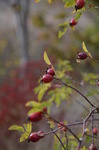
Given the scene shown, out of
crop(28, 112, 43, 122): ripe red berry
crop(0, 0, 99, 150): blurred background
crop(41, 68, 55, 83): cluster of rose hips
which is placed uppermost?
crop(41, 68, 55, 83): cluster of rose hips

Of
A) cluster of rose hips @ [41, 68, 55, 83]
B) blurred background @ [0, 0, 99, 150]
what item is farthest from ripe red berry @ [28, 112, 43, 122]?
blurred background @ [0, 0, 99, 150]

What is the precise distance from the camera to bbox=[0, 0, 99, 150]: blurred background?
10.8ft

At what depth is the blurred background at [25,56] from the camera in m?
3.28

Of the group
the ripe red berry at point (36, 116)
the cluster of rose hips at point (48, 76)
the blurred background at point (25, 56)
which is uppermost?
the cluster of rose hips at point (48, 76)

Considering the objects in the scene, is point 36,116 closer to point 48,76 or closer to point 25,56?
point 48,76

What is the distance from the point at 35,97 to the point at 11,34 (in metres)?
6.81

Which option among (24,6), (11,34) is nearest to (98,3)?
(24,6)

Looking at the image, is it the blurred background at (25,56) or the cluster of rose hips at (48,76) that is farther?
the blurred background at (25,56)

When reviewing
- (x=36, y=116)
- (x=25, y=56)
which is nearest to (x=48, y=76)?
(x=36, y=116)

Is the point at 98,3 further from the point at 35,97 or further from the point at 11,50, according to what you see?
the point at 11,50

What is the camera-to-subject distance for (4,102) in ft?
11.6

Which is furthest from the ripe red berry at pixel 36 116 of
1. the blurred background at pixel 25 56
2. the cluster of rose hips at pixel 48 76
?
the blurred background at pixel 25 56

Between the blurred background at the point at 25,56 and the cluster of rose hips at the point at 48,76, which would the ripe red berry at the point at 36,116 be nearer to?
the cluster of rose hips at the point at 48,76

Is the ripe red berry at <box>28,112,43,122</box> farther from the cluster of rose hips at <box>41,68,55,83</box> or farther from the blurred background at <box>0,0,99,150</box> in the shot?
the blurred background at <box>0,0,99,150</box>
